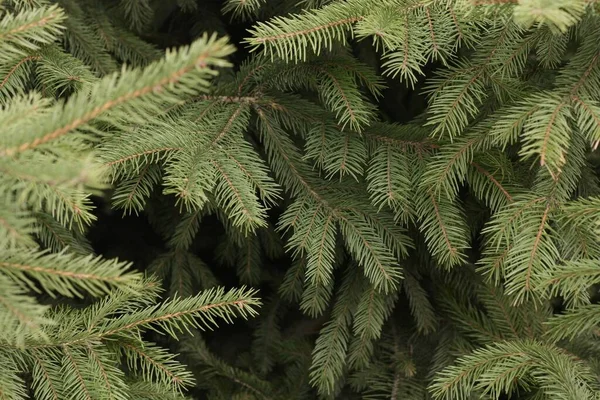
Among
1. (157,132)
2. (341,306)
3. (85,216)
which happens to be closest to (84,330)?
(85,216)

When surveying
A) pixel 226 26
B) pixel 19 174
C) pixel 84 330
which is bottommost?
pixel 84 330

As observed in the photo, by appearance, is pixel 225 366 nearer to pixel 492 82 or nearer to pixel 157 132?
pixel 157 132

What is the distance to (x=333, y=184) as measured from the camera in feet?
6.24

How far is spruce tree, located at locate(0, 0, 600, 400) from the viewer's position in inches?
46.8

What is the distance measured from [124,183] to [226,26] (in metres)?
1.27

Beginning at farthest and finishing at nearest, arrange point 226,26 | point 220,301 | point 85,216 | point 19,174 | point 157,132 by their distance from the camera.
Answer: point 226,26, point 157,132, point 220,301, point 85,216, point 19,174

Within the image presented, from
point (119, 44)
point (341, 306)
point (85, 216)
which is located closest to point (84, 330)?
point (85, 216)

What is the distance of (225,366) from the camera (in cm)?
229

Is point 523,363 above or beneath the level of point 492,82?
beneath

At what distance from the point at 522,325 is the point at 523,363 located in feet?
1.25

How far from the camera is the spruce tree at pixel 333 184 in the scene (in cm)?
119

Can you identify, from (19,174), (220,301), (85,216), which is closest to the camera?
(19,174)

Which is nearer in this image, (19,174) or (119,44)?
(19,174)

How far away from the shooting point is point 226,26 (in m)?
2.72
